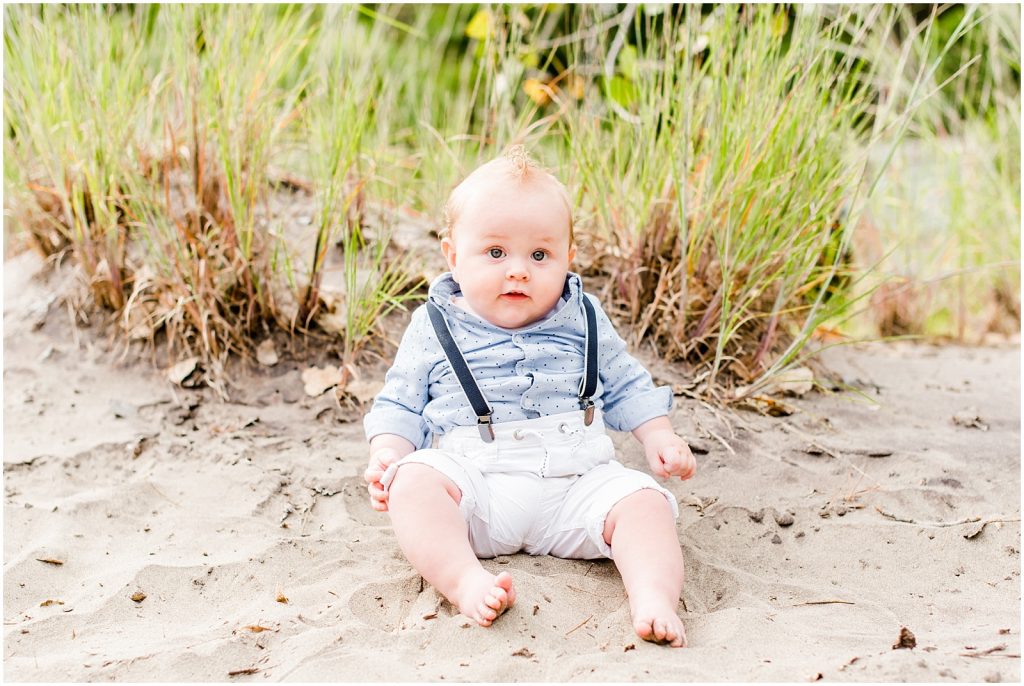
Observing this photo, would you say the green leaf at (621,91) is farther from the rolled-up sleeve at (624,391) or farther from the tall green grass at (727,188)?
the rolled-up sleeve at (624,391)

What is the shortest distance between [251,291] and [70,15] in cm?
118

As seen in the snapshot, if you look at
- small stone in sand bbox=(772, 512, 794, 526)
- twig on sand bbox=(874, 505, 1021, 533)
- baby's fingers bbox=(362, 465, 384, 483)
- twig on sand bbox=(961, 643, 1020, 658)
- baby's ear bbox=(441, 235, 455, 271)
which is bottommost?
small stone in sand bbox=(772, 512, 794, 526)

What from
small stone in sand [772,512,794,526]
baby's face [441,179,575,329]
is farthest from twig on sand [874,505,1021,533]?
baby's face [441,179,575,329]

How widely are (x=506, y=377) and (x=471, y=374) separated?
0.10 meters

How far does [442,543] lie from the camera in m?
2.01

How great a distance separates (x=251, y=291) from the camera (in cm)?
320

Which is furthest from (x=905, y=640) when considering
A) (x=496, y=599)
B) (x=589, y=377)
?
(x=589, y=377)

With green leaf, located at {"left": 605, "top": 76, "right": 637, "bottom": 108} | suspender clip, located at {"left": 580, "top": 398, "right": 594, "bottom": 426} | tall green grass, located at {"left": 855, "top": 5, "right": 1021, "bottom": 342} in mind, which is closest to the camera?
suspender clip, located at {"left": 580, "top": 398, "right": 594, "bottom": 426}

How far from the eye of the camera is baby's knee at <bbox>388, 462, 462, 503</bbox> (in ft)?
6.84

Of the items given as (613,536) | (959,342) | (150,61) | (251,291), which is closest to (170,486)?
(251,291)

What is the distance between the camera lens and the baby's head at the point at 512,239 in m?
2.23

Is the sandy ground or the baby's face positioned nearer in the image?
the sandy ground

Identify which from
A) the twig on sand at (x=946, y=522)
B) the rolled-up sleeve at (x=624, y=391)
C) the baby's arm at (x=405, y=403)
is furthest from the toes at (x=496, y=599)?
the twig on sand at (x=946, y=522)

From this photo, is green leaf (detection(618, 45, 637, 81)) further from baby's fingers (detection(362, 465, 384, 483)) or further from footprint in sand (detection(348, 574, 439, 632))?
footprint in sand (detection(348, 574, 439, 632))
